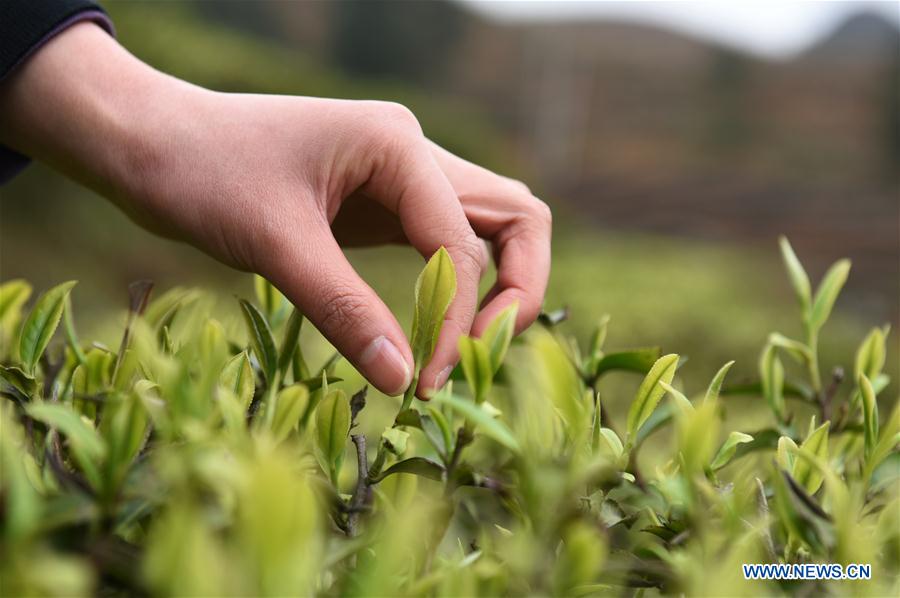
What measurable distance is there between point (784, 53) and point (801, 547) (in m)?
20.5

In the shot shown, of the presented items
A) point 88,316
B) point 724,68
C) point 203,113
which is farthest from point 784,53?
point 203,113

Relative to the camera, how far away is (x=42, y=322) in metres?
0.55

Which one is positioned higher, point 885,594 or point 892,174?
point 885,594

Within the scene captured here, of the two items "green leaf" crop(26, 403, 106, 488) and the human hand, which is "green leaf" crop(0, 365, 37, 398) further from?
the human hand

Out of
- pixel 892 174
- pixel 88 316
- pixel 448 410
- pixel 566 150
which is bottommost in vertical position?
pixel 566 150

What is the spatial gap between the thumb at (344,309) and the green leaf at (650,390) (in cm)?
20

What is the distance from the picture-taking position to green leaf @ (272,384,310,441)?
0.45m

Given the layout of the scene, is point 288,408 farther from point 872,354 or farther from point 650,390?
point 872,354

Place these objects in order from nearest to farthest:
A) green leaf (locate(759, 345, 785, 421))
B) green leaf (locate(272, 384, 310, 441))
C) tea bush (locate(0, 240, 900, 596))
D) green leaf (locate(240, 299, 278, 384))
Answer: tea bush (locate(0, 240, 900, 596))
green leaf (locate(272, 384, 310, 441))
green leaf (locate(240, 299, 278, 384))
green leaf (locate(759, 345, 785, 421))

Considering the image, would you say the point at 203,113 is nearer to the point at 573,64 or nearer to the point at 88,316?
the point at 88,316

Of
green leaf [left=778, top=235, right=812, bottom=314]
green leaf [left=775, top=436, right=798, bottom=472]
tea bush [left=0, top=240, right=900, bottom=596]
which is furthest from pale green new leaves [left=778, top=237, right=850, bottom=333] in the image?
green leaf [left=775, top=436, right=798, bottom=472]

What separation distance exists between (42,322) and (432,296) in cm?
26

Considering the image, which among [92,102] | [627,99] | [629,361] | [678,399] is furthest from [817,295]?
[627,99]

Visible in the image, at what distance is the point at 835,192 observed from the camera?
34.4ft
